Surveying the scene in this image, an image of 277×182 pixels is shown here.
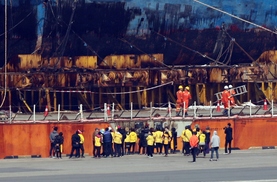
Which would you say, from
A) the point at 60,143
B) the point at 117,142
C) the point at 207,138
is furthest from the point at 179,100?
the point at 60,143

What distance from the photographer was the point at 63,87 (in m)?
49.3

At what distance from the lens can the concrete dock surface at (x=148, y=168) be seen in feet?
110

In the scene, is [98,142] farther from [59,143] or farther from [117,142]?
[59,143]

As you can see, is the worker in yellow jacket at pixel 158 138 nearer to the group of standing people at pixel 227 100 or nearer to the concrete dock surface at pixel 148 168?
the concrete dock surface at pixel 148 168

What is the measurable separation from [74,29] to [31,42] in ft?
7.68

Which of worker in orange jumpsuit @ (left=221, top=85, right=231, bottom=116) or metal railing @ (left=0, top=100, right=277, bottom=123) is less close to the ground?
worker in orange jumpsuit @ (left=221, top=85, right=231, bottom=116)

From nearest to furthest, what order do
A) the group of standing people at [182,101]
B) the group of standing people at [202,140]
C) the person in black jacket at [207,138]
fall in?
the group of standing people at [202,140] → the person in black jacket at [207,138] → the group of standing people at [182,101]

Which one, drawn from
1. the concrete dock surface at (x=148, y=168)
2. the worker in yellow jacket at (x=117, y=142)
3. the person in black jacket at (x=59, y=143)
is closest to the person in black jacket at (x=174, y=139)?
the concrete dock surface at (x=148, y=168)

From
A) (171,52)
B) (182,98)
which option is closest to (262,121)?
(182,98)

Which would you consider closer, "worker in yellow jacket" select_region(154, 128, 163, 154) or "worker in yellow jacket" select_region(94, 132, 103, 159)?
"worker in yellow jacket" select_region(94, 132, 103, 159)

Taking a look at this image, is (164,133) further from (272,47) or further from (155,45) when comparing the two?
(272,47)

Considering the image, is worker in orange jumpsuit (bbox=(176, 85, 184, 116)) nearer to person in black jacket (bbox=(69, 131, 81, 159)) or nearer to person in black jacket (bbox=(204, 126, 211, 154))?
person in black jacket (bbox=(204, 126, 211, 154))

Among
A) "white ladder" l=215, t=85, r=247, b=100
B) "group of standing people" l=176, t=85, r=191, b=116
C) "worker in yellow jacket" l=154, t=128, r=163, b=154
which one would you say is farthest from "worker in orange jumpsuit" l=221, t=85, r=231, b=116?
"white ladder" l=215, t=85, r=247, b=100

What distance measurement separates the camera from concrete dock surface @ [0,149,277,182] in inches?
1321
